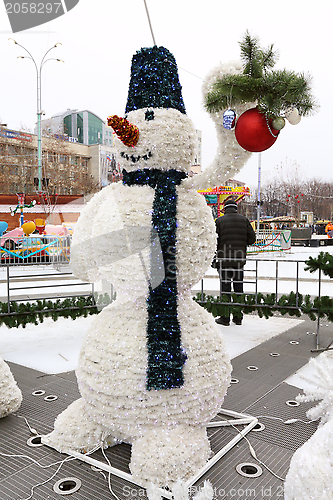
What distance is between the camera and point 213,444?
239cm

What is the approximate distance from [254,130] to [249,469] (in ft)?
6.30

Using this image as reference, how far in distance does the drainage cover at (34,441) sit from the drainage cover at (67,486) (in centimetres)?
43

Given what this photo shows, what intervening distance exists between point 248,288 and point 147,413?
20.7 feet

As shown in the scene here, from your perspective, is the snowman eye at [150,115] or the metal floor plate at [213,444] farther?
the snowman eye at [150,115]

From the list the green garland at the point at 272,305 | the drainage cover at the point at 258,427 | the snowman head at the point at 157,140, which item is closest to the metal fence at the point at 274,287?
the green garland at the point at 272,305

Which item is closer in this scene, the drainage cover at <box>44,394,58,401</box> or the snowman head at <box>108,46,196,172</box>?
the snowman head at <box>108,46,196,172</box>

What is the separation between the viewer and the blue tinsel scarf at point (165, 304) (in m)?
1.98

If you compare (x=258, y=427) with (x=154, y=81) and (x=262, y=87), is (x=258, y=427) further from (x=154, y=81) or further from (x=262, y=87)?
(x=154, y=81)

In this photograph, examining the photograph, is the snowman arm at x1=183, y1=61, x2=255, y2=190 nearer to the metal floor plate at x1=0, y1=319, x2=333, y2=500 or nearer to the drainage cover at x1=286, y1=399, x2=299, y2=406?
the metal floor plate at x1=0, y1=319, x2=333, y2=500

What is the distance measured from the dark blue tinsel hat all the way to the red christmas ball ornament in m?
0.40

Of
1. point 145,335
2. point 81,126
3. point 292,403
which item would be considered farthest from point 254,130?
point 81,126

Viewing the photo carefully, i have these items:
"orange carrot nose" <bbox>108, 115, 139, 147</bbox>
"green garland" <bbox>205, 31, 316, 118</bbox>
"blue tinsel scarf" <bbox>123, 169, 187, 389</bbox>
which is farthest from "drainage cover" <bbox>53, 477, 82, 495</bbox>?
"green garland" <bbox>205, 31, 316, 118</bbox>

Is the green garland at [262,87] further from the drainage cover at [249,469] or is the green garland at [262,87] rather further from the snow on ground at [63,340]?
the snow on ground at [63,340]

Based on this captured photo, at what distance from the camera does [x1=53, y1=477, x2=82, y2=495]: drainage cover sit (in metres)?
1.95
